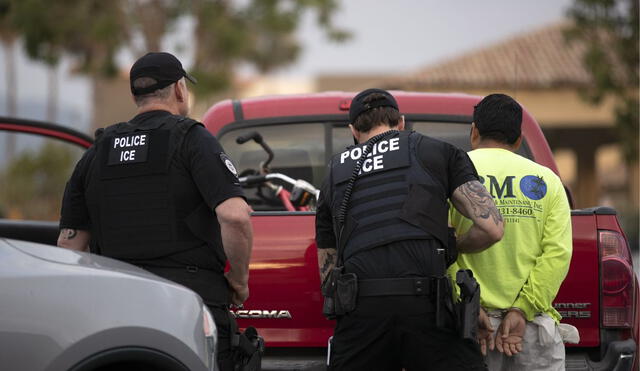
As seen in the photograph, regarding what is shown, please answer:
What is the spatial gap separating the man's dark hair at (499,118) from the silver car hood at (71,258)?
144 centimetres

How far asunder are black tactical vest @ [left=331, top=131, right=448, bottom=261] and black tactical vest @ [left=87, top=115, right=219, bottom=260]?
562mm

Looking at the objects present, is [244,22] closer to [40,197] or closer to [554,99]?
[40,197]

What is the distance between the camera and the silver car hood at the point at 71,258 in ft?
12.7

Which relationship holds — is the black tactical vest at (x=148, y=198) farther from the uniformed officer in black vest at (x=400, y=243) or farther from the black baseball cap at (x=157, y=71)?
the uniformed officer in black vest at (x=400, y=243)

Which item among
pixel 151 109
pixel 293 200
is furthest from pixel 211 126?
pixel 151 109

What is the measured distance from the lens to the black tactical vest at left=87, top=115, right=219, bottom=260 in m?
4.38

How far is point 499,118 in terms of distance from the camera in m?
4.57

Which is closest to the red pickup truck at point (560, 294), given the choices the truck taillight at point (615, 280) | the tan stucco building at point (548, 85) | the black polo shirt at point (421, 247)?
the truck taillight at point (615, 280)

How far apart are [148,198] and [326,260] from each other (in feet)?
2.42

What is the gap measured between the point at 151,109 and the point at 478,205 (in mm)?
1323

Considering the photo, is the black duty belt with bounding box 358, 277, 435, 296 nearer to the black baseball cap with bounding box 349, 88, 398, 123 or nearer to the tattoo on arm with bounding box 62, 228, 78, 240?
the black baseball cap with bounding box 349, 88, 398, 123

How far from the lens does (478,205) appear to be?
427 cm

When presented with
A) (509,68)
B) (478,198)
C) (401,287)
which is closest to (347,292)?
(401,287)

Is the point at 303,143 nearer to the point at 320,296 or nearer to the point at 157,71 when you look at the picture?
the point at 320,296
